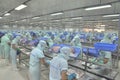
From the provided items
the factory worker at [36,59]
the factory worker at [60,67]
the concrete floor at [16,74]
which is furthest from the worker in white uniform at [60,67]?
the concrete floor at [16,74]

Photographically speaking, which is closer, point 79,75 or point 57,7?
point 79,75

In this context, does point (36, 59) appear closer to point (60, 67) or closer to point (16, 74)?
point (60, 67)

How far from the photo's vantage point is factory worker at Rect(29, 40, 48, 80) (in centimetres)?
333

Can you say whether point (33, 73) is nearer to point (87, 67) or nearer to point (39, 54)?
point (39, 54)

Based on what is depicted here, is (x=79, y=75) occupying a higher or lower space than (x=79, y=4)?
lower

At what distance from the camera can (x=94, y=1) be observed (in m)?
6.60

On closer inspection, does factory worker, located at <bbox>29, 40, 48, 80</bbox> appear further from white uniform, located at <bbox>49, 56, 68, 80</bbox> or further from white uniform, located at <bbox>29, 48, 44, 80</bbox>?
white uniform, located at <bbox>49, 56, 68, 80</bbox>

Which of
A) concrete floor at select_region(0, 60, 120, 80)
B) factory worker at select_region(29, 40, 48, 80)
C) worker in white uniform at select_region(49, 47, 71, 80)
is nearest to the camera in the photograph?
worker in white uniform at select_region(49, 47, 71, 80)

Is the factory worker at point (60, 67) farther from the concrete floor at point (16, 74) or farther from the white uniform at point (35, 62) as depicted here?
the concrete floor at point (16, 74)

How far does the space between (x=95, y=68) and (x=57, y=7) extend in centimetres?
602

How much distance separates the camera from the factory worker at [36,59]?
3334mm

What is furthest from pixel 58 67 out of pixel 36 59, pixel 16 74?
pixel 16 74

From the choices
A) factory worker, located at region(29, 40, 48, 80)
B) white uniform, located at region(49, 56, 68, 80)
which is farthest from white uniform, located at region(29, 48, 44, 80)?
white uniform, located at region(49, 56, 68, 80)

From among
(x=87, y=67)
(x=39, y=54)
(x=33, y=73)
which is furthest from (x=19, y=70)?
(x=87, y=67)
